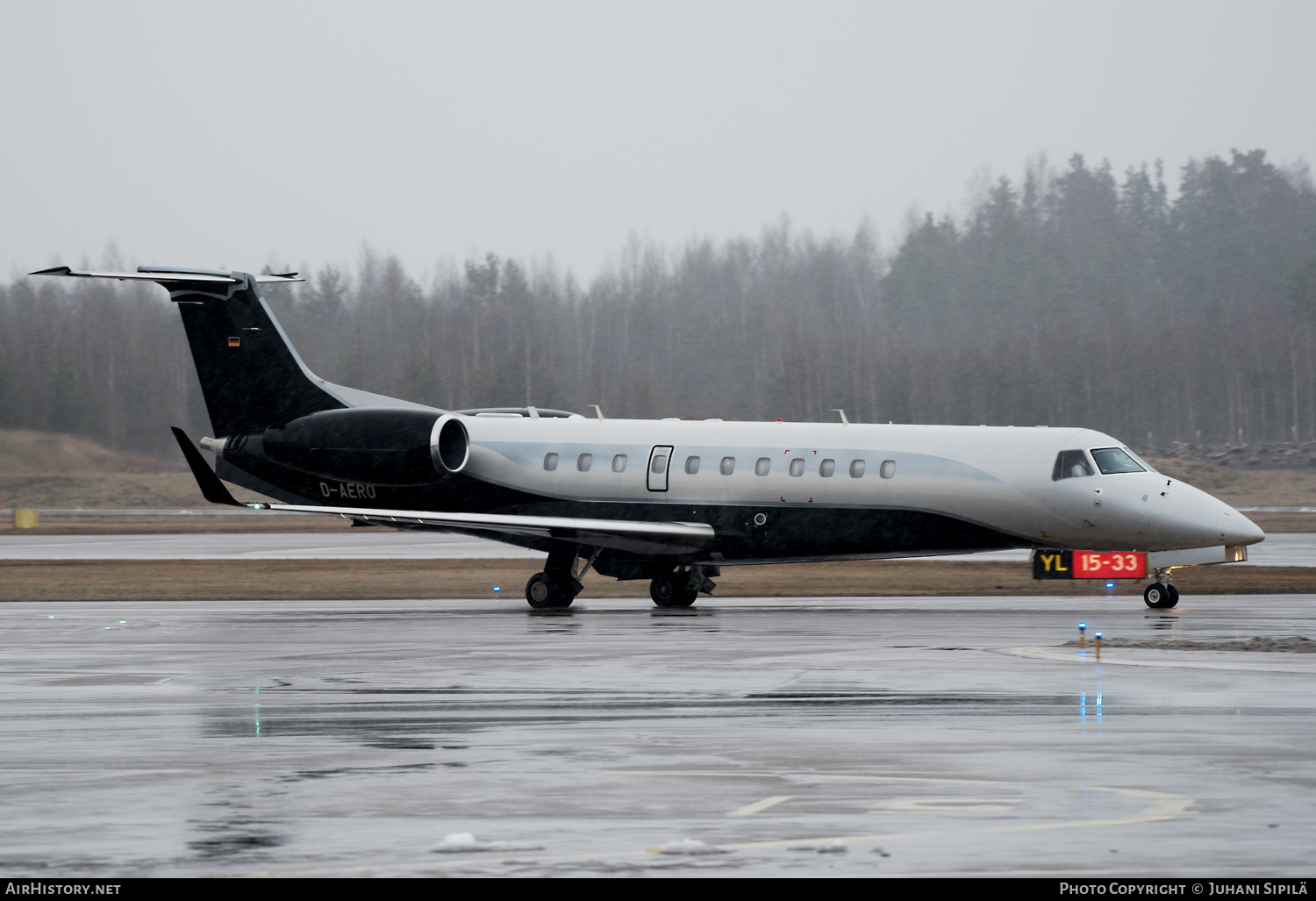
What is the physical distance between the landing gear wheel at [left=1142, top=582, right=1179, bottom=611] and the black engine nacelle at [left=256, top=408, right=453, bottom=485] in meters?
12.0

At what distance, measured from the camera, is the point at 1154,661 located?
17.1m

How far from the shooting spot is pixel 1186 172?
161 metres

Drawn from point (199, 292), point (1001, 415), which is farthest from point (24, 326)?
point (199, 292)

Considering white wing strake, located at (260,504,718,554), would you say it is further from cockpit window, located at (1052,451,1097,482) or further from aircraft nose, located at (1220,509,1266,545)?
aircraft nose, located at (1220,509,1266,545)

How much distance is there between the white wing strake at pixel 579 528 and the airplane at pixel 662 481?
4cm

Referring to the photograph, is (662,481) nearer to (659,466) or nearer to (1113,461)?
(659,466)

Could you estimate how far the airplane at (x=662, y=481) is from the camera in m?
25.2

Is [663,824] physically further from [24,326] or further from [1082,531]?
[24,326]

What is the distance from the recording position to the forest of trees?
11488 centimetres

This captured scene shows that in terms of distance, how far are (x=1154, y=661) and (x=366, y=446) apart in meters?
15.6

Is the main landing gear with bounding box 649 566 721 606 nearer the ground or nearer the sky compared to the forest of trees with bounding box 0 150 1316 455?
nearer the ground

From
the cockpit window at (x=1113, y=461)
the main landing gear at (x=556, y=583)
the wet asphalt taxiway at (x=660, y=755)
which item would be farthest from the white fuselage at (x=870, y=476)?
the wet asphalt taxiway at (x=660, y=755)

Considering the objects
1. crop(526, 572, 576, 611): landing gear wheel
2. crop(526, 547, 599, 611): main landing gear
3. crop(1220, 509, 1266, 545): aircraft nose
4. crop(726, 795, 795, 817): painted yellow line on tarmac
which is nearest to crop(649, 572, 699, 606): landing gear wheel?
crop(526, 547, 599, 611): main landing gear

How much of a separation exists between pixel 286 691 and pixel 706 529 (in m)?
12.3
